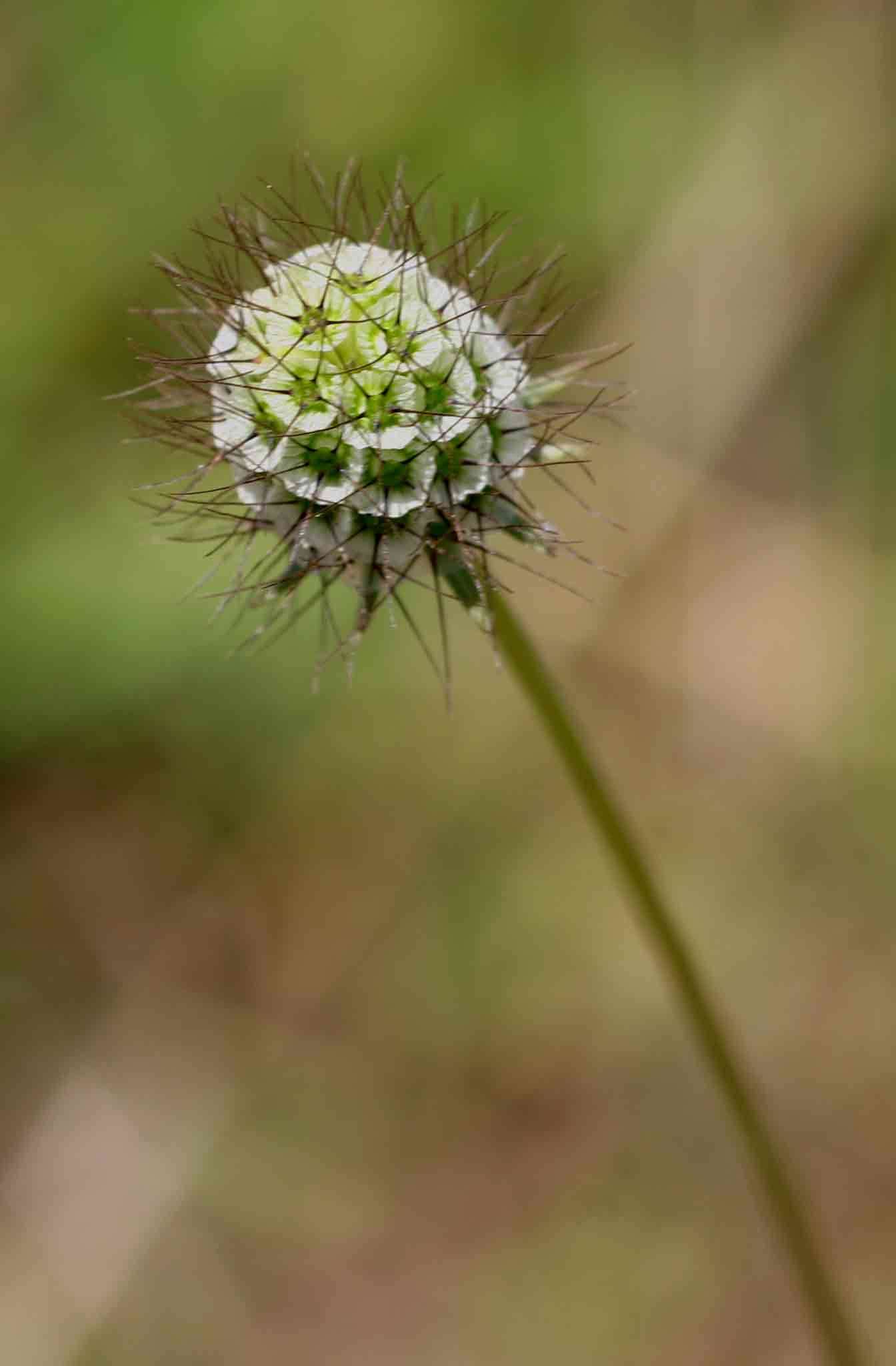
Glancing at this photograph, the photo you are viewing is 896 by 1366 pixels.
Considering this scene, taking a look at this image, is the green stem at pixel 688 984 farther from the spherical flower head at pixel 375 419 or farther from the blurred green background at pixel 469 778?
the blurred green background at pixel 469 778

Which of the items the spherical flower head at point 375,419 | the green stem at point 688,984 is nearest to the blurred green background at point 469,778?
the green stem at point 688,984

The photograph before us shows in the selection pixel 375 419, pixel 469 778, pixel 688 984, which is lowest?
pixel 688 984

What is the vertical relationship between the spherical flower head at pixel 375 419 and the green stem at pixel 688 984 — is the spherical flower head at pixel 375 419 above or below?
above

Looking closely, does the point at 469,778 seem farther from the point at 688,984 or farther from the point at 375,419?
the point at 375,419

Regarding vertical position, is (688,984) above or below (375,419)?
below

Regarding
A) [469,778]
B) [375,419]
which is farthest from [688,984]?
[469,778]

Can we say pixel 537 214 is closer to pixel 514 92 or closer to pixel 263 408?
pixel 514 92

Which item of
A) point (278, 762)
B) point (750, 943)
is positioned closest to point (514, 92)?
point (278, 762)
